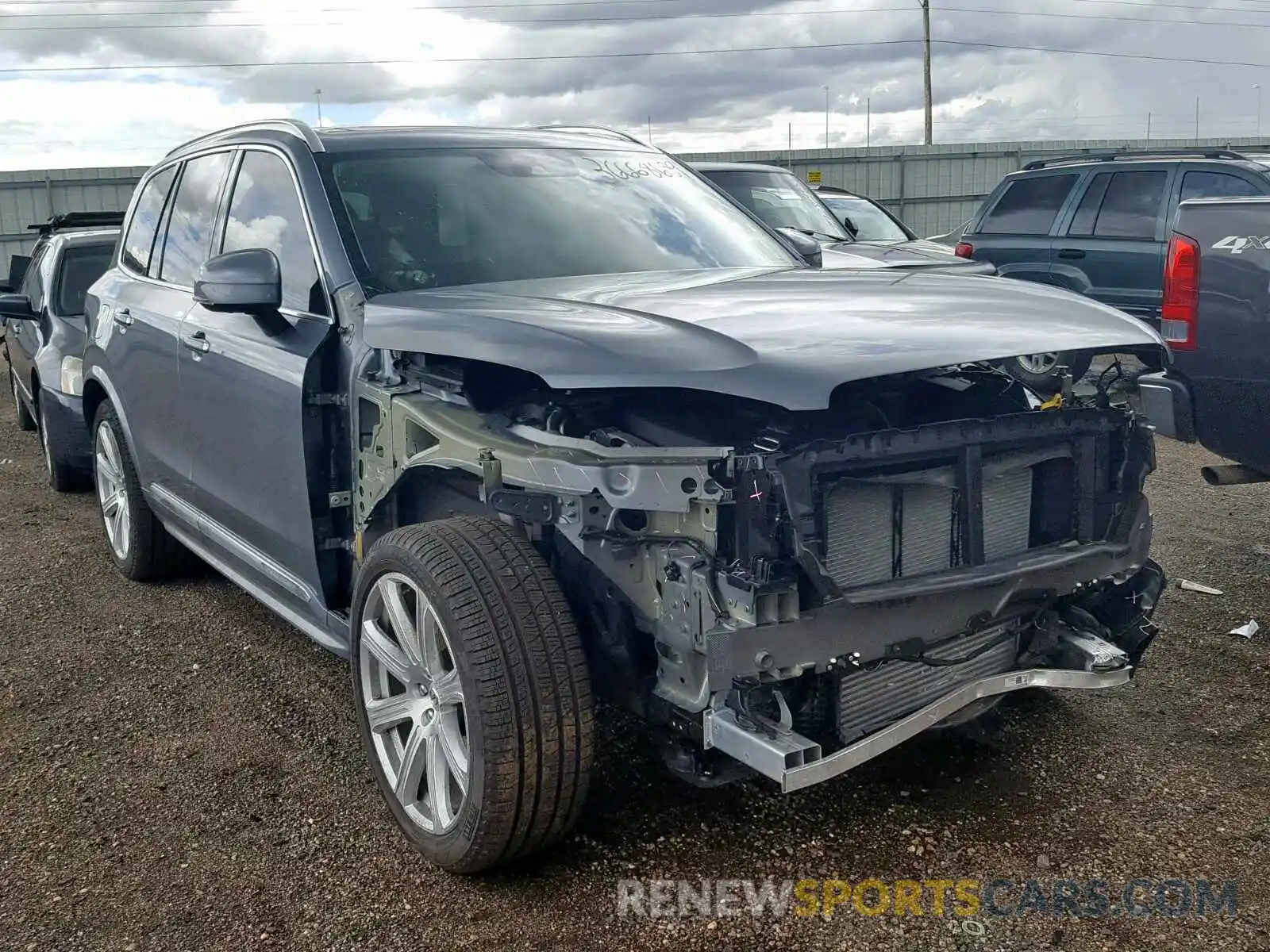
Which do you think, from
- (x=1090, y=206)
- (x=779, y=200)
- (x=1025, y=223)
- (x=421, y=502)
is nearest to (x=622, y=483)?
(x=421, y=502)

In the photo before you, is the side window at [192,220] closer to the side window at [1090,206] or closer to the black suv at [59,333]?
the black suv at [59,333]

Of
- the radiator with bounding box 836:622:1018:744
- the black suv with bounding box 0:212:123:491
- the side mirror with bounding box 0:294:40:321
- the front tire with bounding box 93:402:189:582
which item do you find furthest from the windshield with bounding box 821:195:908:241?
the radiator with bounding box 836:622:1018:744

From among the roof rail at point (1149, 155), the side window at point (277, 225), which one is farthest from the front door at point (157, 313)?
the roof rail at point (1149, 155)

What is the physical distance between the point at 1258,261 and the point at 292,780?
13.2ft

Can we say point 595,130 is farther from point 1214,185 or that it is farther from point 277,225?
point 1214,185

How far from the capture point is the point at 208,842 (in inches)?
126

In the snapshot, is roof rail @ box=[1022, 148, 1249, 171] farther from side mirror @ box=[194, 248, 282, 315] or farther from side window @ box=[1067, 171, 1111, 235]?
side mirror @ box=[194, 248, 282, 315]

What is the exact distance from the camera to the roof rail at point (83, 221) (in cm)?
989

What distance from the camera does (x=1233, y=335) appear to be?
4.75 m

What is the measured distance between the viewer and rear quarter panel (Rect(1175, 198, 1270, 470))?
464 cm

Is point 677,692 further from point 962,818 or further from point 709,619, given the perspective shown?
point 962,818

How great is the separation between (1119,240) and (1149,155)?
72 cm

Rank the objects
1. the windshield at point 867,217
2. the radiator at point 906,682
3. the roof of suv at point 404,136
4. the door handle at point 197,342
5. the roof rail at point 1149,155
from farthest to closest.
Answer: the windshield at point 867,217, the roof rail at point 1149,155, the door handle at point 197,342, the roof of suv at point 404,136, the radiator at point 906,682

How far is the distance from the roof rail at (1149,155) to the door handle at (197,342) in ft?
25.8
